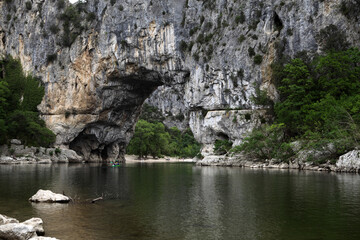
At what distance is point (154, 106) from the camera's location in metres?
124

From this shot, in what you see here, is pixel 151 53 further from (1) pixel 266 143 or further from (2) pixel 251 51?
(1) pixel 266 143

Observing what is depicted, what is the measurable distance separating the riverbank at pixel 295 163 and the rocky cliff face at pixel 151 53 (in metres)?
3.71

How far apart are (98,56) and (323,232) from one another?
50845 mm

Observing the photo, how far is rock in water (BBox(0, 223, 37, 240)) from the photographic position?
8719 millimetres

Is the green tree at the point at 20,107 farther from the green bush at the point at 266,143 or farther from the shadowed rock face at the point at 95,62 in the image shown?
the green bush at the point at 266,143

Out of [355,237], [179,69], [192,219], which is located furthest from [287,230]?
[179,69]

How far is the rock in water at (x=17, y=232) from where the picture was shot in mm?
8719

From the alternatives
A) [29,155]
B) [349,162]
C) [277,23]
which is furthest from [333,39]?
[29,155]

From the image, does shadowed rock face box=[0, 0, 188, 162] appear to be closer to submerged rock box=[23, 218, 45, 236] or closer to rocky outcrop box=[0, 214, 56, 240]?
submerged rock box=[23, 218, 45, 236]

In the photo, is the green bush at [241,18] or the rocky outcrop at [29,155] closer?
the green bush at [241,18]

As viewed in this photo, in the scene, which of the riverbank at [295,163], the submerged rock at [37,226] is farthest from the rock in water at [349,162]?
the submerged rock at [37,226]

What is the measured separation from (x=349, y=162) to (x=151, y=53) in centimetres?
3294

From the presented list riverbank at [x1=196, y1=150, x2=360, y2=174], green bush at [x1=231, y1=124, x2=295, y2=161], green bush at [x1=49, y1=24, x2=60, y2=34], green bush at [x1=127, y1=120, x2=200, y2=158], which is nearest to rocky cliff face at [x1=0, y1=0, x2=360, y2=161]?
green bush at [x1=49, y1=24, x2=60, y2=34]

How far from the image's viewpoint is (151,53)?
2050 inches
